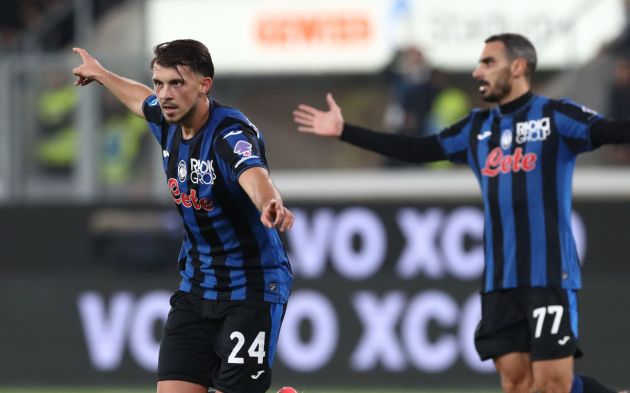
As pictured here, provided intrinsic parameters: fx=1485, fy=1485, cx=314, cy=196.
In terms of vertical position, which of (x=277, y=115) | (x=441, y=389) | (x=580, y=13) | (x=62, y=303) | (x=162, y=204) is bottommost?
(x=441, y=389)

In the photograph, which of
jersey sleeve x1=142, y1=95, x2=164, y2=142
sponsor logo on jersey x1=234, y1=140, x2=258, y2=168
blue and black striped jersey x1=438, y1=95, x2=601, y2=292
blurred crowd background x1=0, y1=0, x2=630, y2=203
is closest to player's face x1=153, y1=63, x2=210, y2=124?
sponsor logo on jersey x1=234, y1=140, x2=258, y2=168

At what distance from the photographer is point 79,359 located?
39.4 ft

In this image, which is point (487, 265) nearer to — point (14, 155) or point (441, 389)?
point (441, 389)

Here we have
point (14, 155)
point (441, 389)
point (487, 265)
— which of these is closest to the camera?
point (487, 265)

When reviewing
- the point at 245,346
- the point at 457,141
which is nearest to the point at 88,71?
the point at 245,346

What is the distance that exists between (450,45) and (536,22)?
771 millimetres

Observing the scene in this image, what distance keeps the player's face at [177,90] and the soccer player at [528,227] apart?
Answer: 1.94 metres

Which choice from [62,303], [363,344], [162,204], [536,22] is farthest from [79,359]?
[536,22]

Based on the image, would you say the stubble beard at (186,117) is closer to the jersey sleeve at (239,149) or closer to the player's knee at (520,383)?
the jersey sleeve at (239,149)

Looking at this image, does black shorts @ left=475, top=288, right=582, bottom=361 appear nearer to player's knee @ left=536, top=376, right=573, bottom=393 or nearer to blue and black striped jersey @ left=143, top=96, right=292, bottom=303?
player's knee @ left=536, top=376, right=573, bottom=393

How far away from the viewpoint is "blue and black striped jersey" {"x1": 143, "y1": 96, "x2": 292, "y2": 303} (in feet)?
20.5

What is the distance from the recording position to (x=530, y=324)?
7438 millimetres

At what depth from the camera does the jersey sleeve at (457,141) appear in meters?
7.83

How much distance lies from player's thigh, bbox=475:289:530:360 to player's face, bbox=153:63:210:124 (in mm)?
2148
